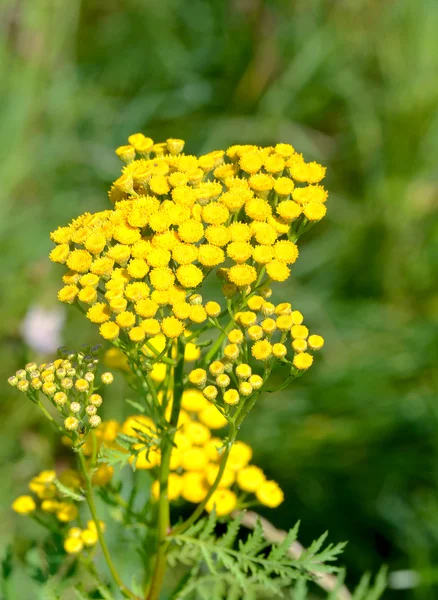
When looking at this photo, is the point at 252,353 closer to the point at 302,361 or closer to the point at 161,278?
the point at 302,361

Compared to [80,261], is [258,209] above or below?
above

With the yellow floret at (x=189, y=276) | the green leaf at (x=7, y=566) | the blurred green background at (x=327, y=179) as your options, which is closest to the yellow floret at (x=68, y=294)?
the yellow floret at (x=189, y=276)

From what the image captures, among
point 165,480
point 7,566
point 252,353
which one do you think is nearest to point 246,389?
point 252,353

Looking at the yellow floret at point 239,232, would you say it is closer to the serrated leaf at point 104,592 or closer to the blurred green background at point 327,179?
the serrated leaf at point 104,592

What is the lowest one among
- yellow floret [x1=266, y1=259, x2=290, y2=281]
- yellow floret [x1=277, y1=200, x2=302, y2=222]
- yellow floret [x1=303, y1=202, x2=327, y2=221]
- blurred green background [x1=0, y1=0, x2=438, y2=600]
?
yellow floret [x1=266, y1=259, x2=290, y2=281]

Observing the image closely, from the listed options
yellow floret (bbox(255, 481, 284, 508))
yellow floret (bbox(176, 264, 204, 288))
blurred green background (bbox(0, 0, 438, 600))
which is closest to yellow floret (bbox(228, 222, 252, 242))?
yellow floret (bbox(176, 264, 204, 288))

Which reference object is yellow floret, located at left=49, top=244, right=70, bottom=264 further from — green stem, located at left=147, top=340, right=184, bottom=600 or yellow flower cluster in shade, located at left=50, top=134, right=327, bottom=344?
green stem, located at left=147, top=340, right=184, bottom=600
